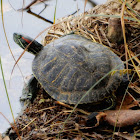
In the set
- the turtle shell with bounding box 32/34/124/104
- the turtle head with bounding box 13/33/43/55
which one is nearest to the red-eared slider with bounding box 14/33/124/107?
the turtle shell with bounding box 32/34/124/104

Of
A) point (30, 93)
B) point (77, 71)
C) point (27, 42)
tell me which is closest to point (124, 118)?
point (77, 71)

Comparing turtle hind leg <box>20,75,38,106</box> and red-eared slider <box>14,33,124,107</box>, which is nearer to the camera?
red-eared slider <box>14,33,124,107</box>

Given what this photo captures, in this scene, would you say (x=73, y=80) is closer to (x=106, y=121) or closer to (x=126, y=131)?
(x=106, y=121)

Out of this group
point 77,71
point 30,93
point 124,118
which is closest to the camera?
point 124,118

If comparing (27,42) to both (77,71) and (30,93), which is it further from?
(77,71)

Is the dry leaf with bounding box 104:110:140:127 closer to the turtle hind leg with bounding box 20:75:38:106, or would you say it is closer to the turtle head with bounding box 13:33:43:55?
the turtle hind leg with bounding box 20:75:38:106

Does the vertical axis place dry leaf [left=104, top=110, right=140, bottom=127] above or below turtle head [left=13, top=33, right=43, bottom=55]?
below

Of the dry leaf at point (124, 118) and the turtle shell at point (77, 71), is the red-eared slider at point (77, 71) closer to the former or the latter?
the turtle shell at point (77, 71)

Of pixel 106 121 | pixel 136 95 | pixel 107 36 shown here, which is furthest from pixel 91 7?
pixel 106 121

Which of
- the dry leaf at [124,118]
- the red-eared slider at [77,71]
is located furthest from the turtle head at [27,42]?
the dry leaf at [124,118]

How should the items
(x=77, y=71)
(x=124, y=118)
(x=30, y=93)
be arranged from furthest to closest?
(x=30, y=93), (x=77, y=71), (x=124, y=118)
